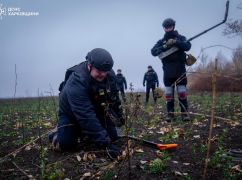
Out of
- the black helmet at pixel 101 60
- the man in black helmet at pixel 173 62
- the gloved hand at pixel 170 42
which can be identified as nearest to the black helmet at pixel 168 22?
the man in black helmet at pixel 173 62

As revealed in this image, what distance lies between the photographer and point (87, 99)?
4547mm

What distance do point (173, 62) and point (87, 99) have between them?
3559 millimetres

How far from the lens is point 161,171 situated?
395cm

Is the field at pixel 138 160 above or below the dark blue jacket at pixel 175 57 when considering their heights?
below

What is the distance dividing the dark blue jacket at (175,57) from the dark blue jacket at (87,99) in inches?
106

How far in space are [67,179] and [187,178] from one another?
1.36 m

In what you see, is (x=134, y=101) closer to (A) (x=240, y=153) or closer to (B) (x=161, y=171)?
(B) (x=161, y=171)

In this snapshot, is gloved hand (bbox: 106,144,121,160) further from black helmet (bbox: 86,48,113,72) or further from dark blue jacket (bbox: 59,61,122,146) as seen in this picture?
black helmet (bbox: 86,48,113,72)

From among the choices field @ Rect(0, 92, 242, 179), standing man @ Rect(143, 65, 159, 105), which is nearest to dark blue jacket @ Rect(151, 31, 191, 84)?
field @ Rect(0, 92, 242, 179)

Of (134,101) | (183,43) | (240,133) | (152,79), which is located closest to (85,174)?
(134,101)

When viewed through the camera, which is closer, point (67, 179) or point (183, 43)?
point (67, 179)

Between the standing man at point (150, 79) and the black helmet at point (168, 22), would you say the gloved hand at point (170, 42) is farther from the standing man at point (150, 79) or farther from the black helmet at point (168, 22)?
the standing man at point (150, 79)

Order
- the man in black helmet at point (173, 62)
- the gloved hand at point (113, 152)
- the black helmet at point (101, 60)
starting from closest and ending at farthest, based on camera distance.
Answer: the gloved hand at point (113, 152) < the black helmet at point (101, 60) < the man in black helmet at point (173, 62)

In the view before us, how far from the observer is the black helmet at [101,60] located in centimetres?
453
